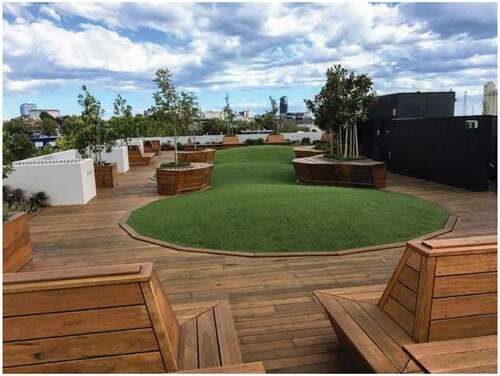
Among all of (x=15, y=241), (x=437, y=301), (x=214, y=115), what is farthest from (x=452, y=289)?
(x=214, y=115)

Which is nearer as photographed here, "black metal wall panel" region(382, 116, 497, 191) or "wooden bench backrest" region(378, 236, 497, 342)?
"wooden bench backrest" region(378, 236, 497, 342)

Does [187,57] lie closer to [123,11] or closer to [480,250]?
[123,11]

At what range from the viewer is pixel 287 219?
567 cm

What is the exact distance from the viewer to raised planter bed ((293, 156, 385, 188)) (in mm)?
9344

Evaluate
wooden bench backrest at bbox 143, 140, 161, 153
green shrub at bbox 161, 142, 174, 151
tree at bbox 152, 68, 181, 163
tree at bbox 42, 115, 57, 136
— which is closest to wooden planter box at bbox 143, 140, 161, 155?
wooden bench backrest at bbox 143, 140, 161, 153

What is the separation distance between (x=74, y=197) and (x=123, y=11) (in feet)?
20.1

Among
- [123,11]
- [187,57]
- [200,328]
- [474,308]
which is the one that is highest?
[187,57]

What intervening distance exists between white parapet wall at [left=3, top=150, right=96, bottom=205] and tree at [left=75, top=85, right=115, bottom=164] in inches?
95.2

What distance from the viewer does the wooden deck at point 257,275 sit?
8.75 feet

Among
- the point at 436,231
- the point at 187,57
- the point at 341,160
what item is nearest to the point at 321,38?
the point at 436,231

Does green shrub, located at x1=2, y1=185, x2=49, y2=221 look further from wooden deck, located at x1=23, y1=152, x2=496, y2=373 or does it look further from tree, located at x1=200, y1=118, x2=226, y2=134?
tree, located at x1=200, y1=118, x2=226, y2=134

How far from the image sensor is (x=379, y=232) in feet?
17.2

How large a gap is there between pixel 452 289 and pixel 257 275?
7.64ft

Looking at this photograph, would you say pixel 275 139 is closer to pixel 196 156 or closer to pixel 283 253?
pixel 196 156
